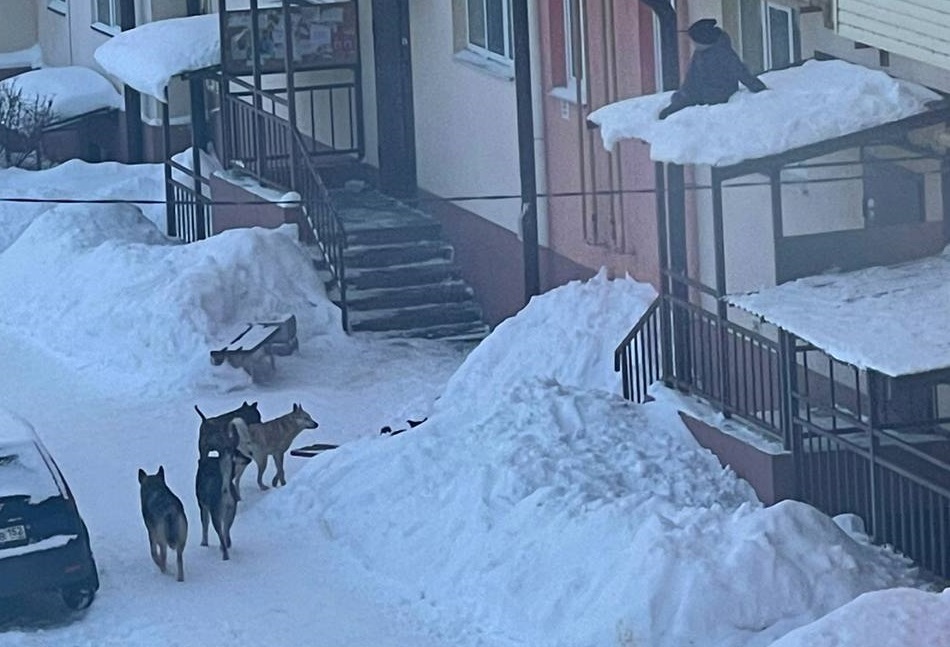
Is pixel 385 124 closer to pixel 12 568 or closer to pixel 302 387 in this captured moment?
pixel 302 387

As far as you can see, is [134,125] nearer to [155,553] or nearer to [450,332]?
[450,332]

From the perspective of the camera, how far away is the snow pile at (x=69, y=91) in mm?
28969

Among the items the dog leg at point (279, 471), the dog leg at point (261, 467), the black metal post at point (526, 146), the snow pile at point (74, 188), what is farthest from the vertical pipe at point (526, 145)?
the snow pile at point (74, 188)

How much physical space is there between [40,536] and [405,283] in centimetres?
858

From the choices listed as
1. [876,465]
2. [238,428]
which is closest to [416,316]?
[238,428]

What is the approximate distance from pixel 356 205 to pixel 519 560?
10.4 m

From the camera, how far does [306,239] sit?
21.0 m

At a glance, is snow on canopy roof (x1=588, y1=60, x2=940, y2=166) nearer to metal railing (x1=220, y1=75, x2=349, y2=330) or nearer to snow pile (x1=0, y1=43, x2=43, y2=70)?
metal railing (x1=220, y1=75, x2=349, y2=330)

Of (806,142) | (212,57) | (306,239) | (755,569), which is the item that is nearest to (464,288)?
(306,239)

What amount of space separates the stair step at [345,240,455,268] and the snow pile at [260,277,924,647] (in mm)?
4303

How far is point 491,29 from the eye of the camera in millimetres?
20422

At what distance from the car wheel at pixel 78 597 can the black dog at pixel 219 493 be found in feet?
3.39

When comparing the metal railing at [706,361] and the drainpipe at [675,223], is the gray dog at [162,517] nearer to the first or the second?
the metal railing at [706,361]

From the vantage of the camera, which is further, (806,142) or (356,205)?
(356,205)
